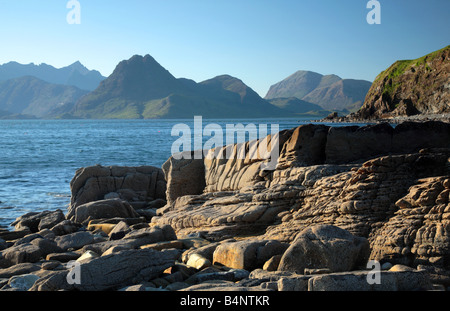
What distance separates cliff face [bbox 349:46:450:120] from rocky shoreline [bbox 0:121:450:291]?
10469 cm

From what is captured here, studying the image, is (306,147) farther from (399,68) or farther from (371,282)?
(399,68)

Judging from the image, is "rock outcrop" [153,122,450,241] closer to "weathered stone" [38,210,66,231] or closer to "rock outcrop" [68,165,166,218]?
"weathered stone" [38,210,66,231]

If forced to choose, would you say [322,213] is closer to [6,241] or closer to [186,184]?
[186,184]

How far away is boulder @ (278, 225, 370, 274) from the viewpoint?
27.0 ft

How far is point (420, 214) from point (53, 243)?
912 centimetres

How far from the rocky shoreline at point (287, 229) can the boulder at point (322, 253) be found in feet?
0.06

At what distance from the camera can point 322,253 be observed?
27.1ft

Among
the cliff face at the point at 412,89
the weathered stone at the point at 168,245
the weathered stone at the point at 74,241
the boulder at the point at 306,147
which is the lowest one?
the weathered stone at the point at 74,241

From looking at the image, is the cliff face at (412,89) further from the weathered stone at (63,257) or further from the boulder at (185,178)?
the weathered stone at (63,257)

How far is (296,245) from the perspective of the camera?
8.45m

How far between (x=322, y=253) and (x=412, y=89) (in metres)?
124

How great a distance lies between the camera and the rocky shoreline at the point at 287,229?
25.0ft

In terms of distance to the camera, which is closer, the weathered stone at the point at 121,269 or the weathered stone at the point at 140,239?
the weathered stone at the point at 121,269

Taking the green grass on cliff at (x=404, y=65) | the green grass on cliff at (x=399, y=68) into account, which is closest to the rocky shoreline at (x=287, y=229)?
the green grass on cliff at (x=399, y=68)
